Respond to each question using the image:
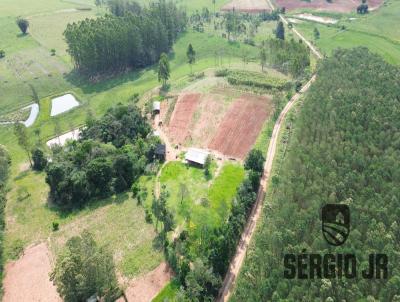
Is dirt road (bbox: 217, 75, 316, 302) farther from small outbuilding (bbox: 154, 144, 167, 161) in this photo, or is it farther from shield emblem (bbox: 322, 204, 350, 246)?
small outbuilding (bbox: 154, 144, 167, 161)

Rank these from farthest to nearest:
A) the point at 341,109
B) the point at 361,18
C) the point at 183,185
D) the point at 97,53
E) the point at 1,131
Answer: the point at 361,18 → the point at 97,53 → the point at 1,131 → the point at 341,109 → the point at 183,185

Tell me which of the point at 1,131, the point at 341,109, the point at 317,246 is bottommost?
the point at 1,131

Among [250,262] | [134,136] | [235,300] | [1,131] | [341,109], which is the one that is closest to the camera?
[235,300]

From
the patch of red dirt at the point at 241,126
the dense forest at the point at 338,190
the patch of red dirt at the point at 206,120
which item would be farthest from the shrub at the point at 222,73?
the dense forest at the point at 338,190

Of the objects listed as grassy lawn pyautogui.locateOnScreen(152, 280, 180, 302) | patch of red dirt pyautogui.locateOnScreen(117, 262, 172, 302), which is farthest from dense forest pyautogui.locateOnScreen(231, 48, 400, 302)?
patch of red dirt pyautogui.locateOnScreen(117, 262, 172, 302)

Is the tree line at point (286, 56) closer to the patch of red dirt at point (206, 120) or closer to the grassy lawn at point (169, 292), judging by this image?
the patch of red dirt at point (206, 120)

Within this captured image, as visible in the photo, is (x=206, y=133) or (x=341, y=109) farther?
(x=206, y=133)

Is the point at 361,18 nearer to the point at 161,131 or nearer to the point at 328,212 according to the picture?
the point at 161,131

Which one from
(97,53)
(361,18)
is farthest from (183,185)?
(361,18)
